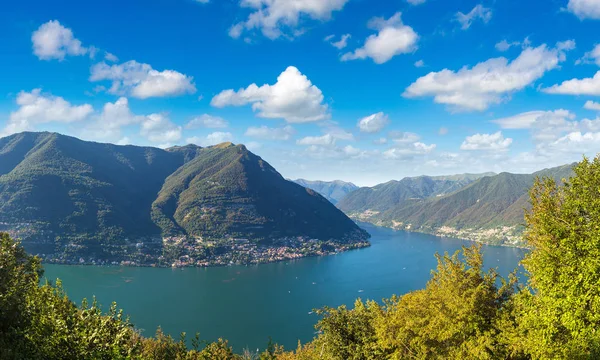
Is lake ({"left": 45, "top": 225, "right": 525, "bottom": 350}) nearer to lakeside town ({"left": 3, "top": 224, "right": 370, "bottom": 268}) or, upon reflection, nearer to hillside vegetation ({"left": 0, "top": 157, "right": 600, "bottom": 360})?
lakeside town ({"left": 3, "top": 224, "right": 370, "bottom": 268})

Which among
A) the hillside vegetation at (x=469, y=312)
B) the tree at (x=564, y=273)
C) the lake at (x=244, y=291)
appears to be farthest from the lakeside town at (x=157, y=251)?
the tree at (x=564, y=273)

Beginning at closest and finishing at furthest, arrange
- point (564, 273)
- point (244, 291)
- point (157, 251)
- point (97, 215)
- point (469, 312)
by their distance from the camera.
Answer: point (564, 273)
point (469, 312)
point (244, 291)
point (157, 251)
point (97, 215)

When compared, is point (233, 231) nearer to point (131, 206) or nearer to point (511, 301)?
point (131, 206)

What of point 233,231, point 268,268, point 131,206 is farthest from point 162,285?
point 131,206

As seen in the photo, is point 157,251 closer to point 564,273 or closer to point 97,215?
point 97,215

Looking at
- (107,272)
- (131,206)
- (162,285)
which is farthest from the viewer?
(131,206)

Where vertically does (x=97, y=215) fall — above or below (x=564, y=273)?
below

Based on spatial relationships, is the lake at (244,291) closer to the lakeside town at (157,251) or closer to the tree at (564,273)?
the lakeside town at (157,251)

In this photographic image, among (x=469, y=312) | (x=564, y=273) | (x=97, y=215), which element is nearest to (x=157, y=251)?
(x=97, y=215)

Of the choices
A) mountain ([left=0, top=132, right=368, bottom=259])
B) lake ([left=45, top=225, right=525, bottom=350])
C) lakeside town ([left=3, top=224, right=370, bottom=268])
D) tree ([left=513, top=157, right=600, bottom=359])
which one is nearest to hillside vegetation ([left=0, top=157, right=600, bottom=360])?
tree ([left=513, top=157, right=600, bottom=359])
